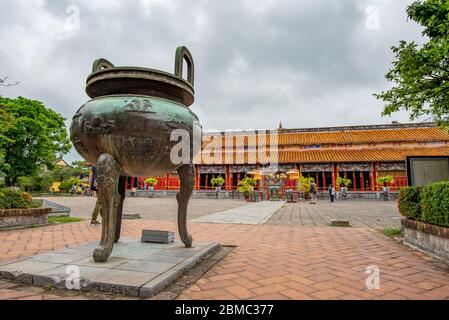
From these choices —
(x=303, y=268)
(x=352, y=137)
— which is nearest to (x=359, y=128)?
(x=352, y=137)

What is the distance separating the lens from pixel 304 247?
13.2 ft

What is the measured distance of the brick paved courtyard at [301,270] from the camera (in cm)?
213

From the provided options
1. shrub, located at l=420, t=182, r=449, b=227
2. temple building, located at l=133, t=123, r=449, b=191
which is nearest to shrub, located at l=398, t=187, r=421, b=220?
shrub, located at l=420, t=182, r=449, b=227

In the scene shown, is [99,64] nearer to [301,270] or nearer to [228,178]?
[301,270]

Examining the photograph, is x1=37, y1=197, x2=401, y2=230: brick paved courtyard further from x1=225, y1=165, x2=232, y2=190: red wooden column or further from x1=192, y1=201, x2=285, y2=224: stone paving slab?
x1=225, y1=165, x2=232, y2=190: red wooden column

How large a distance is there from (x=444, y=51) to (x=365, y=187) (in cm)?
2419

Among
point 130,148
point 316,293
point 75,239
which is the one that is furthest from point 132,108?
point 75,239

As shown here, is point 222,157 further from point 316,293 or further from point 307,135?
point 316,293

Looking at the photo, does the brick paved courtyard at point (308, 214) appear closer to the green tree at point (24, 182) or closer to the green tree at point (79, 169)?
the green tree at point (24, 182)

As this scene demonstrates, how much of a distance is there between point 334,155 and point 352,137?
155 inches

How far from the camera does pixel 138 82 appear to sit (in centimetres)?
288

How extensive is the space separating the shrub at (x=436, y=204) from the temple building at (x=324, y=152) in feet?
73.8

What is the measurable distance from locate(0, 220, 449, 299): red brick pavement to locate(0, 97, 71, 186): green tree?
17684 millimetres

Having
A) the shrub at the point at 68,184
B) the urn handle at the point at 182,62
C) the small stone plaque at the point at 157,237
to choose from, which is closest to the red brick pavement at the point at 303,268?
the small stone plaque at the point at 157,237
